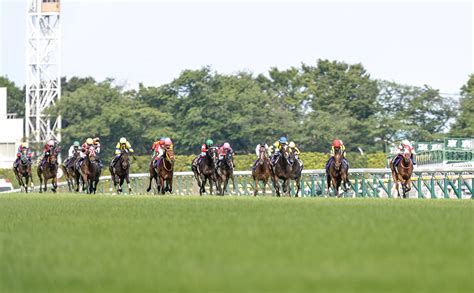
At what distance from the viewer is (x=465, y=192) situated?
134 feet

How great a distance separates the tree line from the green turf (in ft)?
199

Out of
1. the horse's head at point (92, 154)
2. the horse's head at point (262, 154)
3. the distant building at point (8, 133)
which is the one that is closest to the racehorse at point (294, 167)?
the horse's head at point (262, 154)

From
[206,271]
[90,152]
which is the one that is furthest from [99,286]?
[90,152]

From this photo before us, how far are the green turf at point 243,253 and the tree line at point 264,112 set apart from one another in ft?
199

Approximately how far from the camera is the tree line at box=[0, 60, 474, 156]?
79062mm

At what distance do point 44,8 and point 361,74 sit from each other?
68.7 feet

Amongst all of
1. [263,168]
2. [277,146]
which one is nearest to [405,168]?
[277,146]

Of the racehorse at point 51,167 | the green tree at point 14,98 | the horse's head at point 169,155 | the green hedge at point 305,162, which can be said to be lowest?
the green hedge at point 305,162

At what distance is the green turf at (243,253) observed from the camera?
873cm

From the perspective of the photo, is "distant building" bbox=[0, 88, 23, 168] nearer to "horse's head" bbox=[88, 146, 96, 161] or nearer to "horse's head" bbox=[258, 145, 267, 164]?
"horse's head" bbox=[88, 146, 96, 161]

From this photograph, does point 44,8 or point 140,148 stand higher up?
point 44,8

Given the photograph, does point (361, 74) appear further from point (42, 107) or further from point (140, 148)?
point (42, 107)

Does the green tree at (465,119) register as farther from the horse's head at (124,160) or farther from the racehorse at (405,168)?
the racehorse at (405,168)

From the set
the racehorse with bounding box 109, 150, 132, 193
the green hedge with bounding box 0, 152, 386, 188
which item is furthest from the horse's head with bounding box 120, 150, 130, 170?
the green hedge with bounding box 0, 152, 386, 188
